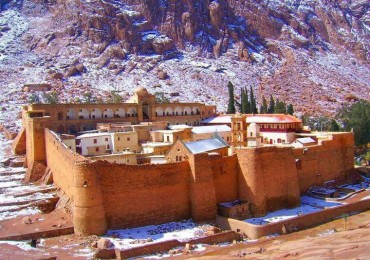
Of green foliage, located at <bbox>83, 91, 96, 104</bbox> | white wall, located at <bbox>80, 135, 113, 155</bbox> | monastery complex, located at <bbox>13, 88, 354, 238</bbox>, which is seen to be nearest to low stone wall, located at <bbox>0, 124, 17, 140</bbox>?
monastery complex, located at <bbox>13, 88, 354, 238</bbox>

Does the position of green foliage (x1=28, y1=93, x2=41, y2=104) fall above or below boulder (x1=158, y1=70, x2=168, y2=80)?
below

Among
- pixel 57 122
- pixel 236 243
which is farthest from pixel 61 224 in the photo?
pixel 57 122

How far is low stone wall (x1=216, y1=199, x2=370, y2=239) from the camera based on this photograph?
22891 mm

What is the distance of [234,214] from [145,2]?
63.8 m

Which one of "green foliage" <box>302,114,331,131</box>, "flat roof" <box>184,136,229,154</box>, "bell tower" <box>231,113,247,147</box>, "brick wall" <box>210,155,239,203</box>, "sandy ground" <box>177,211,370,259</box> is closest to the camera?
"sandy ground" <box>177,211,370,259</box>

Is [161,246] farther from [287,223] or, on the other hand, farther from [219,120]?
[219,120]

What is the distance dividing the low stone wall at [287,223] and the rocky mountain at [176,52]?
1466 inches

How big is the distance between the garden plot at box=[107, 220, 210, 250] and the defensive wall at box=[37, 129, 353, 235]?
394 millimetres

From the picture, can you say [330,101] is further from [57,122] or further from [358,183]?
[57,122]

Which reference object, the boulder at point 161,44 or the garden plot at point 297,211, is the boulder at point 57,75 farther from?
the garden plot at point 297,211

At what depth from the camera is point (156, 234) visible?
2228cm

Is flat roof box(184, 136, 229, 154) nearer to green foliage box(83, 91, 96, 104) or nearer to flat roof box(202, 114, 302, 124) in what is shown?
flat roof box(202, 114, 302, 124)

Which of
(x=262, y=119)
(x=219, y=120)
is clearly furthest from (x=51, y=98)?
(x=262, y=119)

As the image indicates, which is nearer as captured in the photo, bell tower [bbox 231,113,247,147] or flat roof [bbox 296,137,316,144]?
flat roof [bbox 296,137,316,144]
